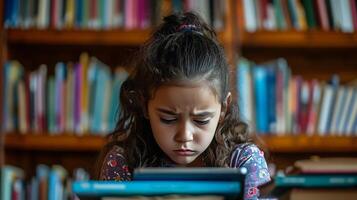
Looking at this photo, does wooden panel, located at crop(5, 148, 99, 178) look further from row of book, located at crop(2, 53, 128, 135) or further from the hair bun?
the hair bun

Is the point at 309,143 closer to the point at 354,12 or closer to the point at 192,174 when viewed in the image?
the point at 354,12

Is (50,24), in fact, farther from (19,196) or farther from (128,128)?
(128,128)

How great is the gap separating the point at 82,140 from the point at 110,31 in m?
0.44

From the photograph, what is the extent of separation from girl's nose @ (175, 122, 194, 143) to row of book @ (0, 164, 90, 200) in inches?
52.4

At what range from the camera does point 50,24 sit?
7.88ft

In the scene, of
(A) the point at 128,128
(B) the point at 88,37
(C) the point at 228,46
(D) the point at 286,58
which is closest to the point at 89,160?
(B) the point at 88,37

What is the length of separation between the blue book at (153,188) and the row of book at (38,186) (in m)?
1.64

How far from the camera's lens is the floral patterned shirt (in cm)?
121

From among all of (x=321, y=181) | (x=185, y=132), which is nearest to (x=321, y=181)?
(x=321, y=181)

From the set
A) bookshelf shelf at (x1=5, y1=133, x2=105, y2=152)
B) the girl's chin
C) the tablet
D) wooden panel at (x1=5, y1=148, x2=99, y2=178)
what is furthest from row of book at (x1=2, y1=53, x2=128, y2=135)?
the tablet

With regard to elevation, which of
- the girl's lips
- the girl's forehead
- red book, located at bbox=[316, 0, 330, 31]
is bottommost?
the girl's lips

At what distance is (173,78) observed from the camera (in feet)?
3.80

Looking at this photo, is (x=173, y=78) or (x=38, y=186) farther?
(x=38, y=186)

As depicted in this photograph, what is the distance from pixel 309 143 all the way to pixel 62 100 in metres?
0.97
